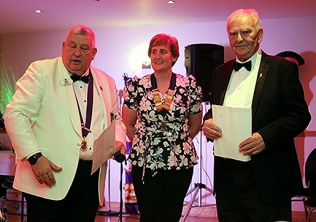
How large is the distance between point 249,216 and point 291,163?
1.04 ft

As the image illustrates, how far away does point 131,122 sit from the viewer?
9.19 ft

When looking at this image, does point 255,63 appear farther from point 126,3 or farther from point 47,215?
point 126,3

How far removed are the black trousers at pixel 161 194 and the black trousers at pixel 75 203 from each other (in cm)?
42

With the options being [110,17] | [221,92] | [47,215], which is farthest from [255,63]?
[110,17]

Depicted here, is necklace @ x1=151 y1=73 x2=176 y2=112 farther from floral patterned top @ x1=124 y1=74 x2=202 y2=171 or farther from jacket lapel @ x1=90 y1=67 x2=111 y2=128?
jacket lapel @ x1=90 y1=67 x2=111 y2=128

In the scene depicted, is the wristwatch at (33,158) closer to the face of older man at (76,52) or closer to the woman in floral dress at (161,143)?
the face of older man at (76,52)

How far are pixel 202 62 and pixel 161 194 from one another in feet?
9.26

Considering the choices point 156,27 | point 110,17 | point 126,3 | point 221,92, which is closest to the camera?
point 221,92

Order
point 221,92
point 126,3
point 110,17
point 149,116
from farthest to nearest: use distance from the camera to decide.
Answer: point 110,17
point 126,3
point 149,116
point 221,92

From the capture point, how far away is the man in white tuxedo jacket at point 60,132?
1.98m

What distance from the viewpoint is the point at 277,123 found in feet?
6.24

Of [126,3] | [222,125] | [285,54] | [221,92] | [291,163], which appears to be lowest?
[291,163]

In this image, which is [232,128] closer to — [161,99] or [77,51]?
[161,99]

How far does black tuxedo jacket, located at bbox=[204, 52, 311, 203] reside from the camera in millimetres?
1902
